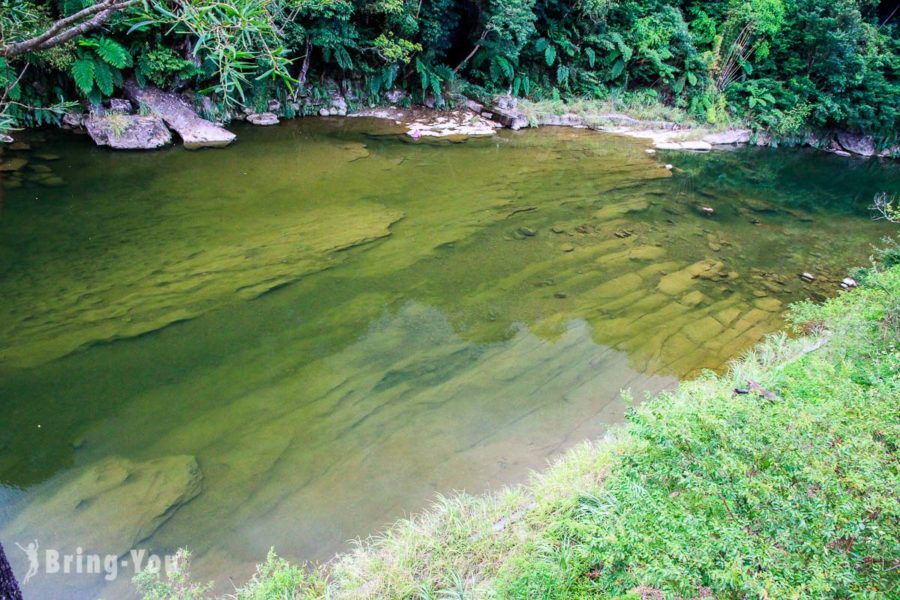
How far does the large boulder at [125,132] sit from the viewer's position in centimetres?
982

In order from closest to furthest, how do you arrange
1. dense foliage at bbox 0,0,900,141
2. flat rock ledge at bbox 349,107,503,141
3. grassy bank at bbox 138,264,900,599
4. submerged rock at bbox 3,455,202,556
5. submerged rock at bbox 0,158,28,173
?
grassy bank at bbox 138,264,900,599, submerged rock at bbox 3,455,202,556, submerged rock at bbox 0,158,28,173, dense foliage at bbox 0,0,900,141, flat rock ledge at bbox 349,107,503,141

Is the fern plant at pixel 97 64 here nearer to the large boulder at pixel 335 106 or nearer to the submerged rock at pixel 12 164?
the submerged rock at pixel 12 164

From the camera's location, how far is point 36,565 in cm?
310

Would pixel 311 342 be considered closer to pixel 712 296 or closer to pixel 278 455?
pixel 278 455

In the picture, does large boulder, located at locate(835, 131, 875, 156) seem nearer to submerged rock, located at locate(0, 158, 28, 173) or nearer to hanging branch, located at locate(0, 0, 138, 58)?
hanging branch, located at locate(0, 0, 138, 58)

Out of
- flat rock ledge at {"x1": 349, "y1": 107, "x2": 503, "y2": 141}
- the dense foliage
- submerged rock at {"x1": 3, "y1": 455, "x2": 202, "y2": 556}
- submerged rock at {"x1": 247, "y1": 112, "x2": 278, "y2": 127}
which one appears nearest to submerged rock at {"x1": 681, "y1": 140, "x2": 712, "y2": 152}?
the dense foliage

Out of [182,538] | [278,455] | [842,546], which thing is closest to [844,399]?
[842,546]

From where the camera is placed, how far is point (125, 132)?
389 inches

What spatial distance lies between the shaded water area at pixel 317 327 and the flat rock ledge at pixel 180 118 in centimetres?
93

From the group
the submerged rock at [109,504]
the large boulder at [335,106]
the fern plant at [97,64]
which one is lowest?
the submerged rock at [109,504]

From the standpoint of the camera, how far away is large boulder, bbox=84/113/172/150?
9820mm

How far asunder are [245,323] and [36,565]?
8.87 feet

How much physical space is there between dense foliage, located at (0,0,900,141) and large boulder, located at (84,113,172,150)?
163 centimetres

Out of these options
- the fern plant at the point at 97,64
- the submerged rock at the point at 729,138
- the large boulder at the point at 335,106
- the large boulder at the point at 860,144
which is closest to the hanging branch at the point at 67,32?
the fern plant at the point at 97,64
